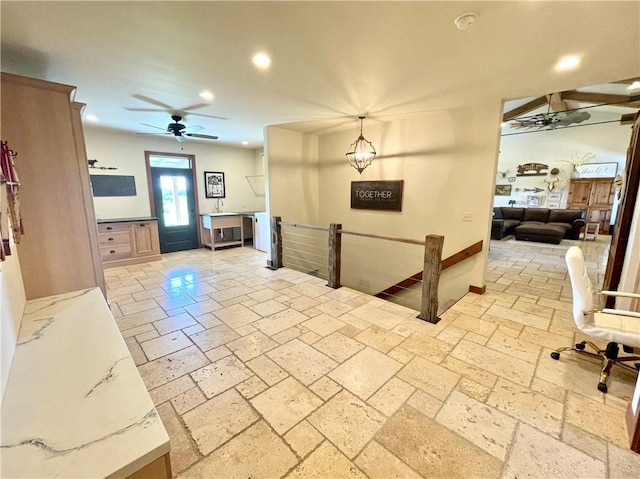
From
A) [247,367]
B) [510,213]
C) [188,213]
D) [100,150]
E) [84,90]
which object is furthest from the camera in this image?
[510,213]

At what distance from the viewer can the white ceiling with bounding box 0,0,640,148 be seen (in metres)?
1.79

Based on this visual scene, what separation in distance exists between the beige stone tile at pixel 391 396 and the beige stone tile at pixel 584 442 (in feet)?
2.97

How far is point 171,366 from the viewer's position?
229 cm

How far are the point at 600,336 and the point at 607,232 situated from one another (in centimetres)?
1109

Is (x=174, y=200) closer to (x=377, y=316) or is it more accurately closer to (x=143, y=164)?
(x=143, y=164)

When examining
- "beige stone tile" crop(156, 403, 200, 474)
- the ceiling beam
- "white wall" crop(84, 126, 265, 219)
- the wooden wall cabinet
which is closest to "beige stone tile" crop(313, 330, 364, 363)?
"beige stone tile" crop(156, 403, 200, 474)

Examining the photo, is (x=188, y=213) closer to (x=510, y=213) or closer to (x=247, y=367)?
(x=247, y=367)

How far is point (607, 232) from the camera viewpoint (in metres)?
9.43

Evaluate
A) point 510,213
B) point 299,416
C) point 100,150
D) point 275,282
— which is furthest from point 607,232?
point 100,150

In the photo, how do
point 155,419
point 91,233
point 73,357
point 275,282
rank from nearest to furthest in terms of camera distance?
point 155,419 → point 73,357 → point 91,233 → point 275,282

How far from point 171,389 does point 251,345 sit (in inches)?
29.1

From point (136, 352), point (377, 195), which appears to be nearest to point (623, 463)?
point (136, 352)

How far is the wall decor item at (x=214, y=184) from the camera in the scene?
6.84 metres

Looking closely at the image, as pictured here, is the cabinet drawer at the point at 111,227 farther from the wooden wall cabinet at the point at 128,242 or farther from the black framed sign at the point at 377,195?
the black framed sign at the point at 377,195
